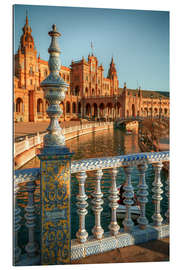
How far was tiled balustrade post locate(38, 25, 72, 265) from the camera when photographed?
1587 millimetres

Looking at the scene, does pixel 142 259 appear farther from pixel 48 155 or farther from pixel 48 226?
pixel 48 155

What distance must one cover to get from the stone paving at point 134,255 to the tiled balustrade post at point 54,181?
A: 270 mm

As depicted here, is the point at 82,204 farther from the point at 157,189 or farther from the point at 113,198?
the point at 157,189

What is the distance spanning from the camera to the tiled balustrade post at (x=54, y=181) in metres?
1.59

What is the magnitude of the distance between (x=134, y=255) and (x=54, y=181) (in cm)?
104

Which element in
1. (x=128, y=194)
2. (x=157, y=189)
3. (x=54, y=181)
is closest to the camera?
(x=54, y=181)

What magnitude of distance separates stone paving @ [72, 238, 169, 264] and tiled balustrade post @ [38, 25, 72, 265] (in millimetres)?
270

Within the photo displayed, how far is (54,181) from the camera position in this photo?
1604 millimetres

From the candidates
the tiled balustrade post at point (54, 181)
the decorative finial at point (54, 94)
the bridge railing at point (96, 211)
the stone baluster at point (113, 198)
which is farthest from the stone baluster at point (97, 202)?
the decorative finial at point (54, 94)

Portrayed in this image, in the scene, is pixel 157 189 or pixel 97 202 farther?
pixel 157 189

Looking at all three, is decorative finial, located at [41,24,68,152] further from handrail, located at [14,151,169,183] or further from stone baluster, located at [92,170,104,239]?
stone baluster, located at [92,170,104,239]

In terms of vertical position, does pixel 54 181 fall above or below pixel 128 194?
above

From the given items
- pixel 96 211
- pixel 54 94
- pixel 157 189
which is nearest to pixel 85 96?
pixel 157 189

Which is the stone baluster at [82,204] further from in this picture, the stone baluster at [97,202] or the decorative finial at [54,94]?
the decorative finial at [54,94]
